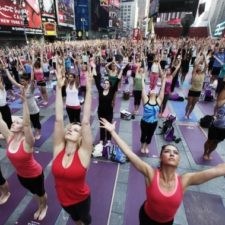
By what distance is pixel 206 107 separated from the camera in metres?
9.09

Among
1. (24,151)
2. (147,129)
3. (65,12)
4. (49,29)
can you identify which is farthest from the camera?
(65,12)

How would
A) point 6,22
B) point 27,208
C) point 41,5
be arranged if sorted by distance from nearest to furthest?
point 27,208
point 6,22
point 41,5

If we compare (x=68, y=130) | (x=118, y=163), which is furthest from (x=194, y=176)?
(x=118, y=163)

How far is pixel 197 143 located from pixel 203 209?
108 inches

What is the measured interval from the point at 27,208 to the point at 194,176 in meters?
3.23

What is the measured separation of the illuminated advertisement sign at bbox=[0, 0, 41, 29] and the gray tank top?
27090mm

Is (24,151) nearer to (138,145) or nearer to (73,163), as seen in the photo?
(73,163)

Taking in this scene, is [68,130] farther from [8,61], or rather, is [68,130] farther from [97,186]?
[8,61]

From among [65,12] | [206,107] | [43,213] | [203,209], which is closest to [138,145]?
[203,209]

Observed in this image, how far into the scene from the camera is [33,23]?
29.5 meters

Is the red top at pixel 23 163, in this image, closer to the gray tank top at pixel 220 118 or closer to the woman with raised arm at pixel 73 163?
the woman with raised arm at pixel 73 163

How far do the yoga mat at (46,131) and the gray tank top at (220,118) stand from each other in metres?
4.99

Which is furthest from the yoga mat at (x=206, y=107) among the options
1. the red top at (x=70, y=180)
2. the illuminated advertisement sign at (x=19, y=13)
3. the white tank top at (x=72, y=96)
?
the illuminated advertisement sign at (x=19, y=13)

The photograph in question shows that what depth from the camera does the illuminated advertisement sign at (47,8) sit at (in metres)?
32.9
